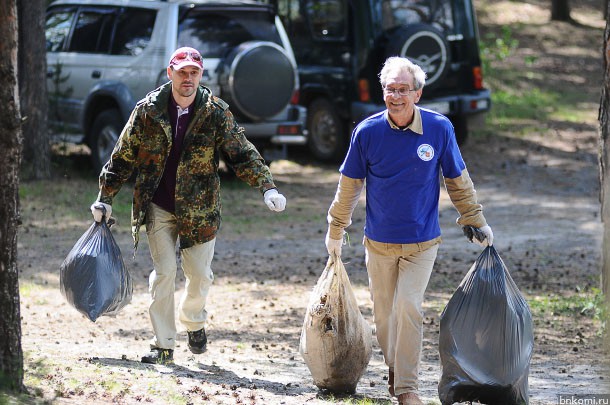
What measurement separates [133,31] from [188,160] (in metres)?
7.17

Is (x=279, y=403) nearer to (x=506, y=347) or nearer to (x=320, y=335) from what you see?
(x=320, y=335)

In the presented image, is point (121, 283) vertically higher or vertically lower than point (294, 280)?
higher

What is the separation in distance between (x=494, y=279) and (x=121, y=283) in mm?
2239

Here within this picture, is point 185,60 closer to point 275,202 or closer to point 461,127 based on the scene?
point 275,202

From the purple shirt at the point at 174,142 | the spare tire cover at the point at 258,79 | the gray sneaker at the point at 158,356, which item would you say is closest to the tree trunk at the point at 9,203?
the purple shirt at the point at 174,142

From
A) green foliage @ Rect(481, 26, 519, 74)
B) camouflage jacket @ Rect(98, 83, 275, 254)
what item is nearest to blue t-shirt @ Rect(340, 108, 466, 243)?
camouflage jacket @ Rect(98, 83, 275, 254)

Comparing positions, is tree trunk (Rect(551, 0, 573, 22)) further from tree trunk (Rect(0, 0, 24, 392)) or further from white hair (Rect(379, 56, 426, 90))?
tree trunk (Rect(0, 0, 24, 392))

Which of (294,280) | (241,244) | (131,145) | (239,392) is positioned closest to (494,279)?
(239,392)

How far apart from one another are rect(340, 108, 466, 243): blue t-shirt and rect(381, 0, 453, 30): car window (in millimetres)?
9493

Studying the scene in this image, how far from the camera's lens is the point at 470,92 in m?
15.3

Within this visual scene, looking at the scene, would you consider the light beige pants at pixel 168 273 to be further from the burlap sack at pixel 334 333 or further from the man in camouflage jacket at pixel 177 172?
the burlap sack at pixel 334 333

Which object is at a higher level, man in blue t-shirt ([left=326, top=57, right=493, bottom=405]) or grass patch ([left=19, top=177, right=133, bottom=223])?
man in blue t-shirt ([left=326, top=57, right=493, bottom=405])

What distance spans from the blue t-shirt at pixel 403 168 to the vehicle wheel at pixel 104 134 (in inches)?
309

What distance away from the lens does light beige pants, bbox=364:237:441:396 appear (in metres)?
5.38
